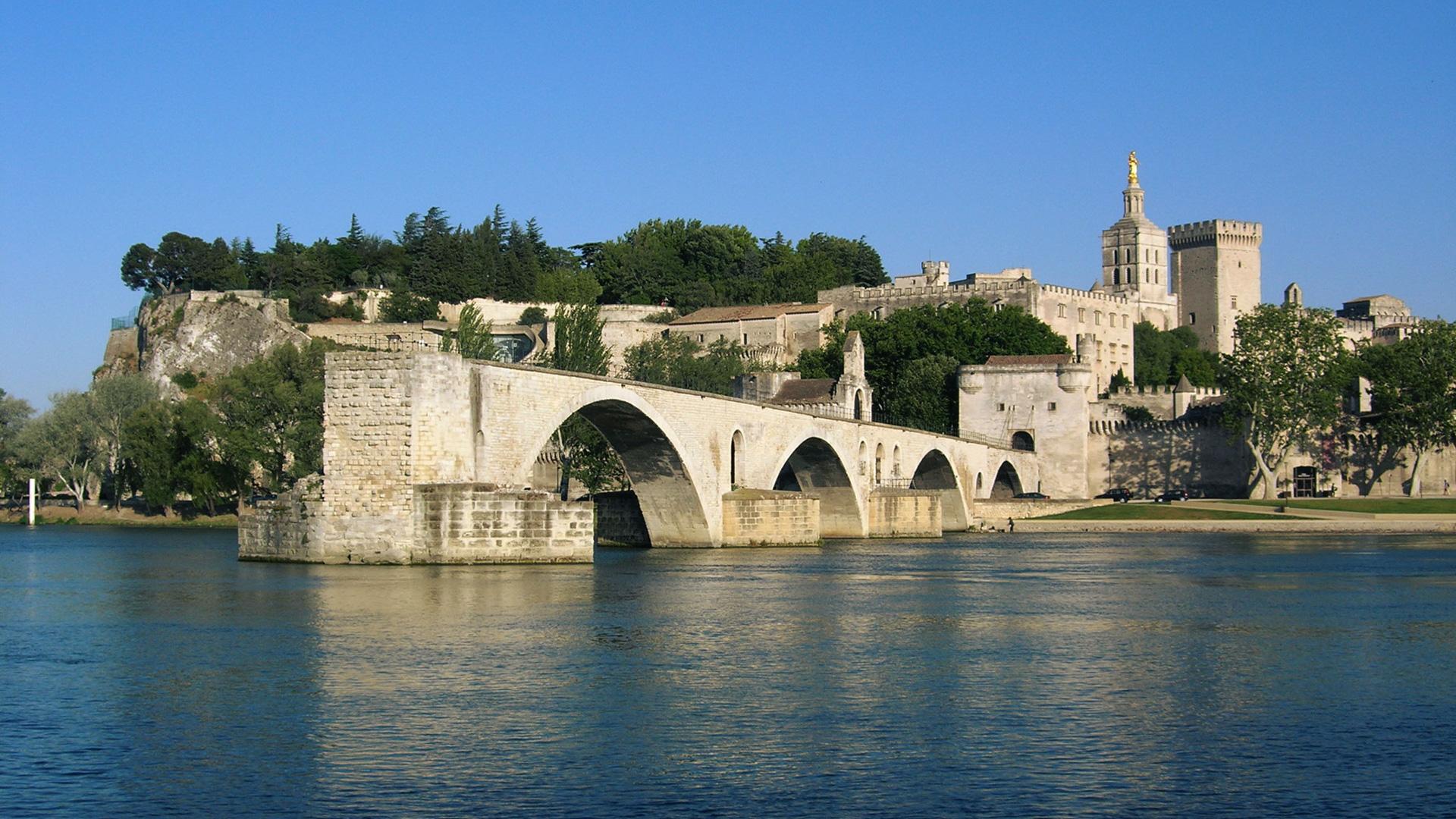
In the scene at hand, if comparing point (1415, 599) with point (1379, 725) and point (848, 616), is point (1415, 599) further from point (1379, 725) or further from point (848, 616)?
point (1379, 725)

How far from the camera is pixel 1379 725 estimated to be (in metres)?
18.5

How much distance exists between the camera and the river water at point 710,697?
1508cm

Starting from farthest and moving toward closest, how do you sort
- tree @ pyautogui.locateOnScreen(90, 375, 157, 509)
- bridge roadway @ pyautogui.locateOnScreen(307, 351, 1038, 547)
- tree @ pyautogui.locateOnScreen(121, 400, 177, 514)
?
1. tree @ pyautogui.locateOnScreen(90, 375, 157, 509)
2. tree @ pyautogui.locateOnScreen(121, 400, 177, 514)
3. bridge roadway @ pyautogui.locateOnScreen(307, 351, 1038, 547)

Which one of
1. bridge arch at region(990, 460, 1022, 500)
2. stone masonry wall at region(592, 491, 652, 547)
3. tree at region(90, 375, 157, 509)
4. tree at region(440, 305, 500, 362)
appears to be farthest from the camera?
bridge arch at region(990, 460, 1022, 500)

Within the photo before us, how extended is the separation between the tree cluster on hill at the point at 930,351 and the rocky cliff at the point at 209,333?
34.3 meters

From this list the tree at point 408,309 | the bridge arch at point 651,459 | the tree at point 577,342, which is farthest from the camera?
the tree at point 408,309

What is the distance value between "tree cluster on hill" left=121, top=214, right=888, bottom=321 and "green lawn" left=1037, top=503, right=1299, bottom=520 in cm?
4512

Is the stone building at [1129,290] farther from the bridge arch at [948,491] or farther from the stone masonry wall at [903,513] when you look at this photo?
the stone masonry wall at [903,513]

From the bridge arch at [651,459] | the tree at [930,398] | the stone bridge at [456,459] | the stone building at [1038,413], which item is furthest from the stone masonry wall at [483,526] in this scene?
the tree at [930,398]

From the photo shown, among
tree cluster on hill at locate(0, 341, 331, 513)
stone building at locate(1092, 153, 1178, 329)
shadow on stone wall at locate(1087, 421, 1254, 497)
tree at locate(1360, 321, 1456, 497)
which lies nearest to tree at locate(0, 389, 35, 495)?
tree cluster on hill at locate(0, 341, 331, 513)

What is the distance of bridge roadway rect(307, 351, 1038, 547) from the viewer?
36.6 meters

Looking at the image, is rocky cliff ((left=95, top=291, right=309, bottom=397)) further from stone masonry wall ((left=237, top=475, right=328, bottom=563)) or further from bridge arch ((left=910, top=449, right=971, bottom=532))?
stone masonry wall ((left=237, top=475, right=328, bottom=563))

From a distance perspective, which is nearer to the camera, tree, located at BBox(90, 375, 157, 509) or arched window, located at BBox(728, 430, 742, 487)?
arched window, located at BBox(728, 430, 742, 487)

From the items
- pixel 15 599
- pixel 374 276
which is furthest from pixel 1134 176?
pixel 15 599
